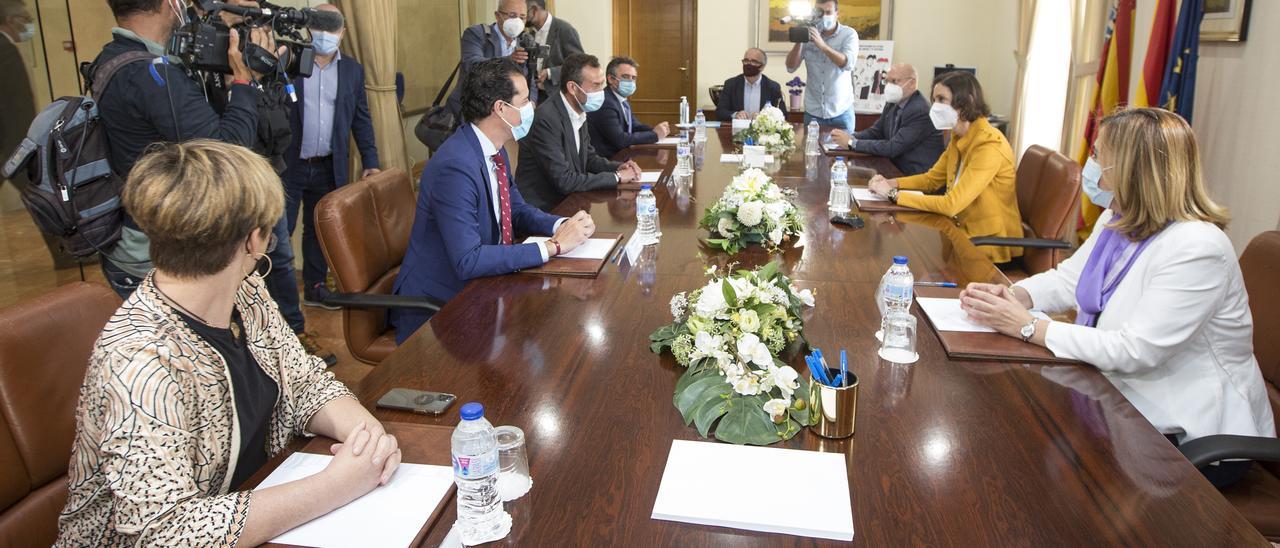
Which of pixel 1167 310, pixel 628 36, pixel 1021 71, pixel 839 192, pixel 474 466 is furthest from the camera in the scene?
pixel 628 36

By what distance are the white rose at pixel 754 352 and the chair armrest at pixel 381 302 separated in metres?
1.13

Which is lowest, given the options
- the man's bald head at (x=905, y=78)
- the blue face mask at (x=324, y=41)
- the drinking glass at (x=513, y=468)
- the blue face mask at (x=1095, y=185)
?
the drinking glass at (x=513, y=468)

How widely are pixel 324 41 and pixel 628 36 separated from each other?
5.91m

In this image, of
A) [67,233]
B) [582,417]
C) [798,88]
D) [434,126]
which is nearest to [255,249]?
[582,417]

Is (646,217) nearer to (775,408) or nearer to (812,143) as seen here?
(775,408)

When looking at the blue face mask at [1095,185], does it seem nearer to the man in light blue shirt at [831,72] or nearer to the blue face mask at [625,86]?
the blue face mask at [625,86]

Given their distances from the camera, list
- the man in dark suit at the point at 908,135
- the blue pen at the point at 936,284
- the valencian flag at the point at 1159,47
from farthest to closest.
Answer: the man in dark suit at the point at 908,135 < the valencian flag at the point at 1159,47 < the blue pen at the point at 936,284

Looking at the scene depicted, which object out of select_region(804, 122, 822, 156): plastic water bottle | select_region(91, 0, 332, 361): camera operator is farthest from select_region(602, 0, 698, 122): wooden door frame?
select_region(91, 0, 332, 361): camera operator

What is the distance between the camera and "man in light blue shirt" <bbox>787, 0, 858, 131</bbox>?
581 centimetres

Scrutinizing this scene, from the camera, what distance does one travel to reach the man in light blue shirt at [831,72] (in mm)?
5809

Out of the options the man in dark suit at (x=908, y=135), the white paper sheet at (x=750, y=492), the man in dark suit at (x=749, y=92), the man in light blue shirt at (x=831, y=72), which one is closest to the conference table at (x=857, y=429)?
the white paper sheet at (x=750, y=492)

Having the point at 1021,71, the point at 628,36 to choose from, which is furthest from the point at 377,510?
the point at 628,36

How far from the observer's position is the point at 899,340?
70.1 inches

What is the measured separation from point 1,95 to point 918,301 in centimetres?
322
